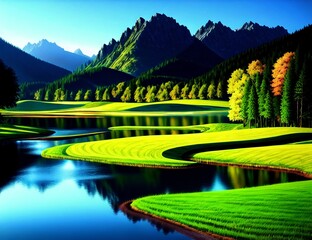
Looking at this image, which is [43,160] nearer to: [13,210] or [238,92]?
[13,210]

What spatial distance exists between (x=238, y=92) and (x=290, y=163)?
174 feet

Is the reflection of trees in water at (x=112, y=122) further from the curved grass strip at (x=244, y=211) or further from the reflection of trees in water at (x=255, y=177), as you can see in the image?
the curved grass strip at (x=244, y=211)

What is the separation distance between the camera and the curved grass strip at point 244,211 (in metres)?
26.0

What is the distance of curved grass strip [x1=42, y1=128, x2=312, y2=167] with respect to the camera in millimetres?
56125

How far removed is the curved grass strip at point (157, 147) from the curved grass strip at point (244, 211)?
1821cm

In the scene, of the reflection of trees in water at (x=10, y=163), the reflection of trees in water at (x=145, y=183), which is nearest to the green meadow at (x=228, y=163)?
the reflection of trees in water at (x=145, y=183)

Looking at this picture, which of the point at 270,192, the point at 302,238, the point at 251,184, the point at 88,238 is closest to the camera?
the point at 302,238

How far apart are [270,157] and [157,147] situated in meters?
19.0

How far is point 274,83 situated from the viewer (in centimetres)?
9612

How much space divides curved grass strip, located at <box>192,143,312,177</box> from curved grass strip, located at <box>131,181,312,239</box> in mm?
14250

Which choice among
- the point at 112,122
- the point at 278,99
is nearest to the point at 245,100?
the point at 278,99

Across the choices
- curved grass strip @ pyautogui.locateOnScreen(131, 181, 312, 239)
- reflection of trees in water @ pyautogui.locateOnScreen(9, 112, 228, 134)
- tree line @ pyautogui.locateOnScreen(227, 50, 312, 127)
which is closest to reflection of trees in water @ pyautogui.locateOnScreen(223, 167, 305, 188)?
curved grass strip @ pyautogui.locateOnScreen(131, 181, 312, 239)

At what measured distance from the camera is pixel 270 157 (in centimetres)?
5384

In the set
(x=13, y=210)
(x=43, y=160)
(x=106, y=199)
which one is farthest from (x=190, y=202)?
(x=43, y=160)
